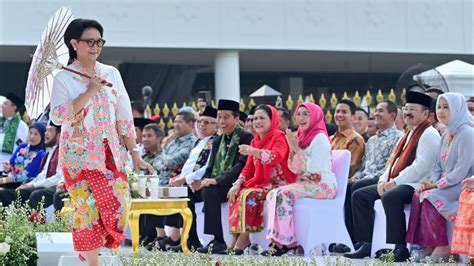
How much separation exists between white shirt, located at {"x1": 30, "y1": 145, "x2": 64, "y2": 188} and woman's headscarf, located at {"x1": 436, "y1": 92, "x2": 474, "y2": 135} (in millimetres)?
5108

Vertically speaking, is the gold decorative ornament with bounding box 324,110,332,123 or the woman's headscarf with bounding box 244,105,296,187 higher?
the gold decorative ornament with bounding box 324,110,332,123

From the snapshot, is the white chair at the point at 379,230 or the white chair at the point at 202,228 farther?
the white chair at the point at 202,228

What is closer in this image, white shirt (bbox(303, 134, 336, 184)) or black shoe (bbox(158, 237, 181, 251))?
white shirt (bbox(303, 134, 336, 184))

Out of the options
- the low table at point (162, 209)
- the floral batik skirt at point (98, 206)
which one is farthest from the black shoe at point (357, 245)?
the floral batik skirt at point (98, 206)

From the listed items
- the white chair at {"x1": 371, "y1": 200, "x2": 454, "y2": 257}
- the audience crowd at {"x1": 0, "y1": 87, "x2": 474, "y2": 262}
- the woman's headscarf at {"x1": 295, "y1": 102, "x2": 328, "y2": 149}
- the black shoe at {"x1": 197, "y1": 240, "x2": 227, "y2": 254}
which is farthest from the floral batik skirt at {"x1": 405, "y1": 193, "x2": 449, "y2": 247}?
the black shoe at {"x1": 197, "y1": 240, "x2": 227, "y2": 254}

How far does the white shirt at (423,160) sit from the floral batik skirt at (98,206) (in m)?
3.22

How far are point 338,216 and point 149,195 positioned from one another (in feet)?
5.82

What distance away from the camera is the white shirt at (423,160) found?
30.0 feet

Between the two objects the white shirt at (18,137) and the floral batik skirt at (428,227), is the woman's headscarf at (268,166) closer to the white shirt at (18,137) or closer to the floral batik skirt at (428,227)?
the floral batik skirt at (428,227)

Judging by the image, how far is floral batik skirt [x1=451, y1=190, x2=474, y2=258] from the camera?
8273 millimetres

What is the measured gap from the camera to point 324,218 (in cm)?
990

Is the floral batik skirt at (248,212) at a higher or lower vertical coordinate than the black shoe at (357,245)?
higher

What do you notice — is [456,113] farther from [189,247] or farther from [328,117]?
[328,117]

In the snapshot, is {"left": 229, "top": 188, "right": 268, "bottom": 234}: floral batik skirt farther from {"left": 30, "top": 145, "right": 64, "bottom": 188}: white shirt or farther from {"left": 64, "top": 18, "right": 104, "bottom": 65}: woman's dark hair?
{"left": 64, "top": 18, "right": 104, "bottom": 65}: woman's dark hair
